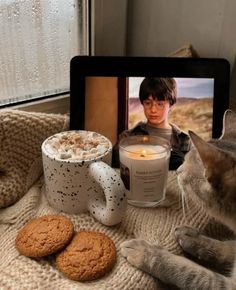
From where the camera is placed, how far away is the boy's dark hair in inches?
30.2

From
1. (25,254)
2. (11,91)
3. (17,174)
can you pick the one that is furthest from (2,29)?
(25,254)

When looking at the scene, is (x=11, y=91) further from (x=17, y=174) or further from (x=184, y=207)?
(x=184, y=207)

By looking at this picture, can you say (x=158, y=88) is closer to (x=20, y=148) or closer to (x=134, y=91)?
(x=134, y=91)

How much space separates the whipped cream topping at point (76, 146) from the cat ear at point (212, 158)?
0.18 metres

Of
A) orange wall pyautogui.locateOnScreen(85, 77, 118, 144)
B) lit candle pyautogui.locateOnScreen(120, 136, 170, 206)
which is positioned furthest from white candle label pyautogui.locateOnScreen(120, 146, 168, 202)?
orange wall pyautogui.locateOnScreen(85, 77, 118, 144)

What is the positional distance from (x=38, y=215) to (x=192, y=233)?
0.87ft

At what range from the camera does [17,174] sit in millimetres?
707

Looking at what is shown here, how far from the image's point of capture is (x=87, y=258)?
0.55m

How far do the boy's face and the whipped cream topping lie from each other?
140 mm

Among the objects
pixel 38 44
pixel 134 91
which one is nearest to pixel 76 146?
pixel 134 91

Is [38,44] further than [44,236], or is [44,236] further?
[38,44]

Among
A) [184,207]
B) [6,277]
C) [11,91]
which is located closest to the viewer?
[6,277]

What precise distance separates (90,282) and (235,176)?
25 centimetres

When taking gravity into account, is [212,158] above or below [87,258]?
above
